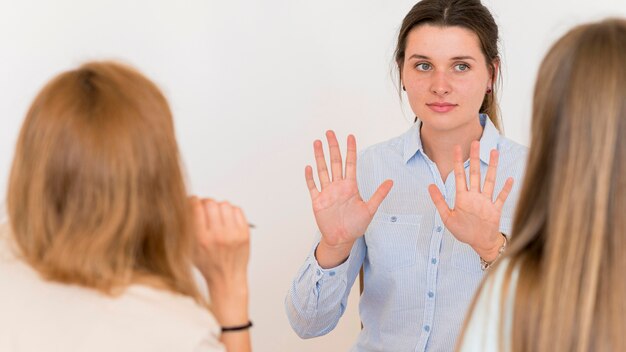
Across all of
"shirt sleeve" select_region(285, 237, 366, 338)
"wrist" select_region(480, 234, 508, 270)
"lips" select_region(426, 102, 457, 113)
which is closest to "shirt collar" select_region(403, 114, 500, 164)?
"lips" select_region(426, 102, 457, 113)

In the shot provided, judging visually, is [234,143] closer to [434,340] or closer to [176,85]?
[176,85]

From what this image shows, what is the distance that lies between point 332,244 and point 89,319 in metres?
0.90

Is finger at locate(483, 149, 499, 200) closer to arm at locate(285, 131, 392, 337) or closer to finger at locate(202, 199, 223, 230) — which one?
arm at locate(285, 131, 392, 337)

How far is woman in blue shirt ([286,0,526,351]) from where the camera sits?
2209 mm

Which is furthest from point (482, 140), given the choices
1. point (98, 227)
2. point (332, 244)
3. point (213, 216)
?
point (98, 227)

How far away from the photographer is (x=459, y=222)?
1.91m

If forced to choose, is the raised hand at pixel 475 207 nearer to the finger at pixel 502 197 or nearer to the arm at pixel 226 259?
the finger at pixel 502 197

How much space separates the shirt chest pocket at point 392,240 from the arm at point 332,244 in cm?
5

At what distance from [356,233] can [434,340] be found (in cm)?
31

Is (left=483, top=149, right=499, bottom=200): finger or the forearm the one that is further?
(left=483, top=149, right=499, bottom=200): finger

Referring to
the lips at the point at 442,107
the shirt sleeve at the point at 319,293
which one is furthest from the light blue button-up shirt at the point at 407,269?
the lips at the point at 442,107

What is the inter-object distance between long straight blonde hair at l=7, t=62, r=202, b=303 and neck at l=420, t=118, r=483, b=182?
104 cm

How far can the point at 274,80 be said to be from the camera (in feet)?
9.70

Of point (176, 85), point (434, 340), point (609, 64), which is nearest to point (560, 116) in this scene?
point (609, 64)
